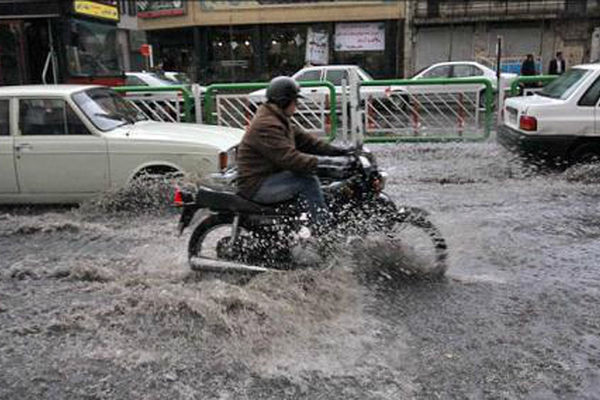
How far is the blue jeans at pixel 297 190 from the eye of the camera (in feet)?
16.2

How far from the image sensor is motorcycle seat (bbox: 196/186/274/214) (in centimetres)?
501

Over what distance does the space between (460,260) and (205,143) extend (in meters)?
3.27

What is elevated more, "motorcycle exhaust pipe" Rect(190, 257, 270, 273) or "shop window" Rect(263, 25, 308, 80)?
"shop window" Rect(263, 25, 308, 80)

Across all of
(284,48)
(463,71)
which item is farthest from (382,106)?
(284,48)

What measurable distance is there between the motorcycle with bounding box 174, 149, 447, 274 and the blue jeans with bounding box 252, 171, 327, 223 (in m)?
0.08

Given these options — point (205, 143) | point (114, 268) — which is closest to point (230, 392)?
point (114, 268)

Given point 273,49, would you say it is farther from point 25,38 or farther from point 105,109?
point 105,109

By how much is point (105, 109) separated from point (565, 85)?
247 inches

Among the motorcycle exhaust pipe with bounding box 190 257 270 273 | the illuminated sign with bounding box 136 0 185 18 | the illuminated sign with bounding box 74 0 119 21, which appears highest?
the illuminated sign with bounding box 136 0 185 18

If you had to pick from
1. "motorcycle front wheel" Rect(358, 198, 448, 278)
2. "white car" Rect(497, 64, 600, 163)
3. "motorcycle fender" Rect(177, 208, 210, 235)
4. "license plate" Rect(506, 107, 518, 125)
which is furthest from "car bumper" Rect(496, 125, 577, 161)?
"motorcycle fender" Rect(177, 208, 210, 235)

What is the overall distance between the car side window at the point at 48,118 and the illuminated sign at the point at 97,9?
4196mm

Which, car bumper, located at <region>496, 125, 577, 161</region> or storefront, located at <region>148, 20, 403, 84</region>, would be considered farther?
storefront, located at <region>148, 20, 403, 84</region>

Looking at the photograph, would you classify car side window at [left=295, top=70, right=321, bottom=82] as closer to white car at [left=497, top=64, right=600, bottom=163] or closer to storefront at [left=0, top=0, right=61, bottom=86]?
storefront at [left=0, top=0, right=61, bottom=86]

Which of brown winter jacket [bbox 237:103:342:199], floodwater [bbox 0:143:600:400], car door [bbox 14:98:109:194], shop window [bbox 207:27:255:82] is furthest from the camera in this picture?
shop window [bbox 207:27:255:82]
